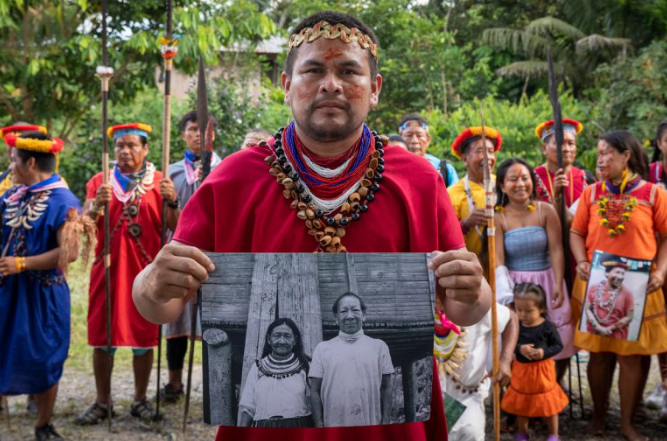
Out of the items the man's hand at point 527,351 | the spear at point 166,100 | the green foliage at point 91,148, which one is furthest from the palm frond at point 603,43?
the spear at point 166,100

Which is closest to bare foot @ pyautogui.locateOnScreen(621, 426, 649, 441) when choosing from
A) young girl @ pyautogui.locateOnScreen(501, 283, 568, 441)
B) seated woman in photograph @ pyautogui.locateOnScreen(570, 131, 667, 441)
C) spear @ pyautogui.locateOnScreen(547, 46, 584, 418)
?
seated woman in photograph @ pyautogui.locateOnScreen(570, 131, 667, 441)

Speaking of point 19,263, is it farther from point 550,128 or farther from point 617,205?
point 550,128

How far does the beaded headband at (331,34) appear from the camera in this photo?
2236 mm

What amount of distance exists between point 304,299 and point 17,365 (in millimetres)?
4226

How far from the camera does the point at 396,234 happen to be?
222 cm

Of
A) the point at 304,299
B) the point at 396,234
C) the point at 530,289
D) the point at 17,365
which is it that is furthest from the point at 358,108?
the point at 17,365

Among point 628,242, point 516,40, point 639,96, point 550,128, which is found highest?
point 516,40

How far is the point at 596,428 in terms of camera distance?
5.73m

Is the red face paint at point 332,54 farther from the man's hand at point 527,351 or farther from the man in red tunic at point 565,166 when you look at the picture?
the man in red tunic at point 565,166

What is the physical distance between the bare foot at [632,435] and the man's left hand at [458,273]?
4232 mm

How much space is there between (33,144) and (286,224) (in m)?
3.94

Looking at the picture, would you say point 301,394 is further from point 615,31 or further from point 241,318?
point 615,31

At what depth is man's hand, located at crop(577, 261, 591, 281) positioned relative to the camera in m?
5.66

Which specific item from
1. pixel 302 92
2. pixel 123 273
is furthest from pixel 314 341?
pixel 123 273
